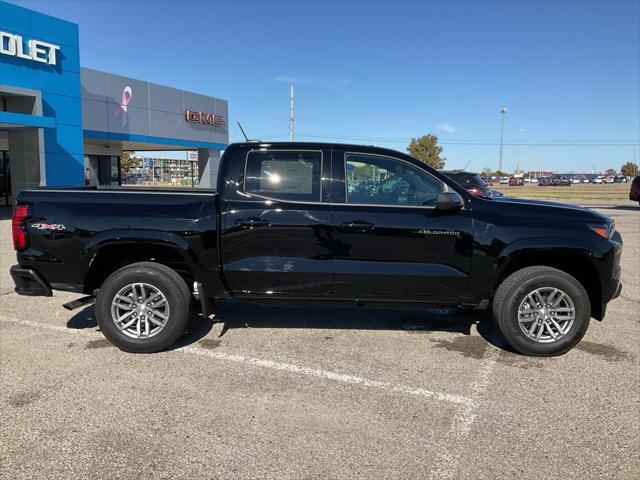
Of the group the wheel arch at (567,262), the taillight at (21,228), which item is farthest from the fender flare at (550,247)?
the taillight at (21,228)

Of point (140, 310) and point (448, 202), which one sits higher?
point (448, 202)

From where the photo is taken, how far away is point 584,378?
13.3 feet

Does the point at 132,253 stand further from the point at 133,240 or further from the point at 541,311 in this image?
the point at 541,311

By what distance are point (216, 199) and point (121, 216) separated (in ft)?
2.77

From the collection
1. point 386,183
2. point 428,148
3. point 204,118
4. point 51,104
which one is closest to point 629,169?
point 428,148

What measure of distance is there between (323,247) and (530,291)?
1.89 m

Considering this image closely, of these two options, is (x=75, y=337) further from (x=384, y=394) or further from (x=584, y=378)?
(x=584, y=378)

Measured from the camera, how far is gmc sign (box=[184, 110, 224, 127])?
92.8ft

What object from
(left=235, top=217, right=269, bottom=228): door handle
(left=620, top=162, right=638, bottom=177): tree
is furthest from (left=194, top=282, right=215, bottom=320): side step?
(left=620, top=162, right=638, bottom=177): tree

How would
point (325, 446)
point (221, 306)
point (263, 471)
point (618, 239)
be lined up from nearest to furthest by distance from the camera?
point (263, 471)
point (325, 446)
point (618, 239)
point (221, 306)

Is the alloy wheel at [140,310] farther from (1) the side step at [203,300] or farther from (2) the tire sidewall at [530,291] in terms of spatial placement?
(2) the tire sidewall at [530,291]

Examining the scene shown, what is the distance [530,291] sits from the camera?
4434 millimetres

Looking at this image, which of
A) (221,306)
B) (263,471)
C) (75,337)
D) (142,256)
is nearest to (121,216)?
(142,256)

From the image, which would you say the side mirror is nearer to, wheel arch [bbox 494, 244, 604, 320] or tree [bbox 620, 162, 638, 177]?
wheel arch [bbox 494, 244, 604, 320]
